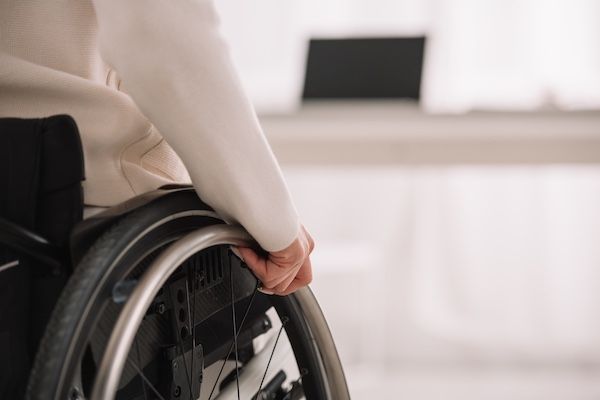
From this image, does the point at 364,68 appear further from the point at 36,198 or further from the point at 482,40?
the point at 36,198

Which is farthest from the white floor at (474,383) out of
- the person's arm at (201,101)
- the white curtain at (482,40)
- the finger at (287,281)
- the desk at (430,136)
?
the person's arm at (201,101)

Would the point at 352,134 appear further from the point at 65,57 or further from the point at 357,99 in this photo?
the point at 65,57

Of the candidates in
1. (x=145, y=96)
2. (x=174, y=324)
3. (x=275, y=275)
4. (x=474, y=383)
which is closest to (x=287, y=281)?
(x=275, y=275)

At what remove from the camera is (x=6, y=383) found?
0.64 metres

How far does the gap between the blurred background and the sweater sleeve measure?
1322mm

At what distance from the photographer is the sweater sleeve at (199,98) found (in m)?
0.67

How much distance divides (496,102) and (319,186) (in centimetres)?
62

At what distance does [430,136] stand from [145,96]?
143 cm

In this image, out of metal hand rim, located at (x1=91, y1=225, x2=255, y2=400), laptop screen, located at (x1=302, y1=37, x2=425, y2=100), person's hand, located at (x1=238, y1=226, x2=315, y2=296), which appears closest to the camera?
metal hand rim, located at (x1=91, y1=225, x2=255, y2=400)

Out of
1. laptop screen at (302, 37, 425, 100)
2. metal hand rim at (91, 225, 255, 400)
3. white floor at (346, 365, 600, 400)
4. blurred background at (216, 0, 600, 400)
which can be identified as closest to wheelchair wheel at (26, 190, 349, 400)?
metal hand rim at (91, 225, 255, 400)

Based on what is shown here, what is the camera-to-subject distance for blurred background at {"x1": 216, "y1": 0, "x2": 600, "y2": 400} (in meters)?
2.16

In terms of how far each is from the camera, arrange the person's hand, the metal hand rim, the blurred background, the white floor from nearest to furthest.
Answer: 1. the metal hand rim
2. the person's hand
3. the white floor
4. the blurred background

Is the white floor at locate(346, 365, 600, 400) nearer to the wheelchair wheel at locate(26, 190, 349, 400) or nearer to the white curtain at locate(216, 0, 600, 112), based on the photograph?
the white curtain at locate(216, 0, 600, 112)

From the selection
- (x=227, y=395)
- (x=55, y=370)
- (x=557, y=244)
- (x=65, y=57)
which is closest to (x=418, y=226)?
(x=557, y=244)
